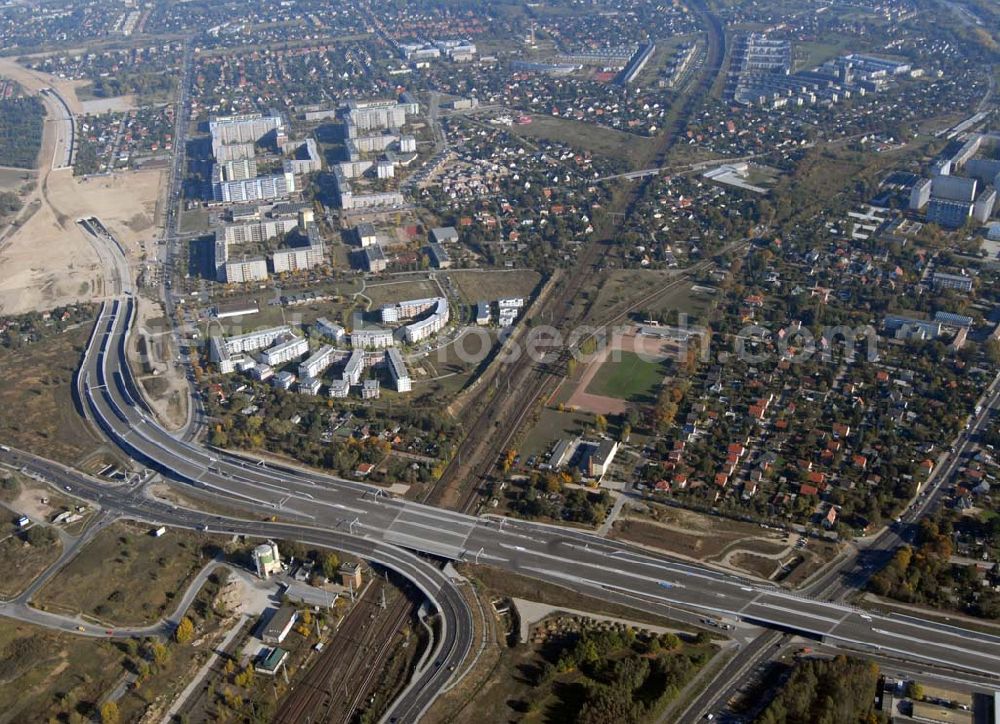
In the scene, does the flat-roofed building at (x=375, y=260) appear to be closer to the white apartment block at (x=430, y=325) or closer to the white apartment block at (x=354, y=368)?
the white apartment block at (x=430, y=325)

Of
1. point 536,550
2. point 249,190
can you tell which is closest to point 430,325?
point 536,550

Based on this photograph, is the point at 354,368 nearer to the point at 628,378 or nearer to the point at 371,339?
the point at 371,339

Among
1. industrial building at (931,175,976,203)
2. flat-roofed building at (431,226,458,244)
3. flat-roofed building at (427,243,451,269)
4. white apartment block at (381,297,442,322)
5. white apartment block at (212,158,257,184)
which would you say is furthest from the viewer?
white apartment block at (212,158,257,184)

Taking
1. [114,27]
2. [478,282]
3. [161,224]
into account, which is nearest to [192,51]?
[114,27]

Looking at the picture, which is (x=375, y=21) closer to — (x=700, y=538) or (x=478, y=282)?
(x=478, y=282)

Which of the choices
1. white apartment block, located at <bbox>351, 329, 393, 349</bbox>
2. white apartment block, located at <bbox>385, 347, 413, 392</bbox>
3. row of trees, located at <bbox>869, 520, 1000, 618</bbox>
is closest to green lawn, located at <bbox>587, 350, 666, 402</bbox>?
white apartment block, located at <bbox>385, 347, 413, 392</bbox>

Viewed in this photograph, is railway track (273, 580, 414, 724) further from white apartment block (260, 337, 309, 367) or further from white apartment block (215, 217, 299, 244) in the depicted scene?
white apartment block (215, 217, 299, 244)
